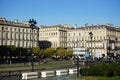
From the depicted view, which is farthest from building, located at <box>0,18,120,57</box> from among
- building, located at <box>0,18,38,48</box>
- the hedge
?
the hedge

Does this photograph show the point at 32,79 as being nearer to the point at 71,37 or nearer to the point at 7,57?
the point at 7,57

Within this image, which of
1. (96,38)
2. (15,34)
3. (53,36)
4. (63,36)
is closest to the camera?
(15,34)

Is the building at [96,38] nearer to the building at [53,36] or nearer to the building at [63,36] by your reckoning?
the building at [63,36]


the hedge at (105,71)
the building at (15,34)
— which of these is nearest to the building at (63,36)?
the building at (15,34)

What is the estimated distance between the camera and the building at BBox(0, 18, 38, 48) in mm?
100188

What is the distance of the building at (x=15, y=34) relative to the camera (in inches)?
3944

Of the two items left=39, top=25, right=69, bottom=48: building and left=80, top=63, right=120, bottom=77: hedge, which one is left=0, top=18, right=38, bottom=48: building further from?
left=80, top=63, right=120, bottom=77: hedge

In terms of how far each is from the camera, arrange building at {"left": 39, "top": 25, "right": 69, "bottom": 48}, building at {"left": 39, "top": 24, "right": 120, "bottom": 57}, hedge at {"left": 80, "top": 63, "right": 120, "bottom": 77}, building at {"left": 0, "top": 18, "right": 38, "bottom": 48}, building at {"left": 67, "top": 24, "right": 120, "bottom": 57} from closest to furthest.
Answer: hedge at {"left": 80, "top": 63, "right": 120, "bottom": 77}
building at {"left": 0, "top": 18, "right": 38, "bottom": 48}
building at {"left": 67, "top": 24, "right": 120, "bottom": 57}
building at {"left": 39, "top": 24, "right": 120, "bottom": 57}
building at {"left": 39, "top": 25, "right": 69, "bottom": 48}

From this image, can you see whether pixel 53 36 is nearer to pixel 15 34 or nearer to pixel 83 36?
pixel 83 36

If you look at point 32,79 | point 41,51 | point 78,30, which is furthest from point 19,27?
point 32,79

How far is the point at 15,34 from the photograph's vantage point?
107 metres

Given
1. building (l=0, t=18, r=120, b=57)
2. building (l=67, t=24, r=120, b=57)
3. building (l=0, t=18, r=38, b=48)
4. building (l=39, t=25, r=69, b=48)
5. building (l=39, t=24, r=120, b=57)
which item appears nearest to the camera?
building (l=0, t=18, r=38, b=48)

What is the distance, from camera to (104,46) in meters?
122

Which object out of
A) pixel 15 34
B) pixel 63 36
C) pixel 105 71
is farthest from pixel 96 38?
pixel 105 71
